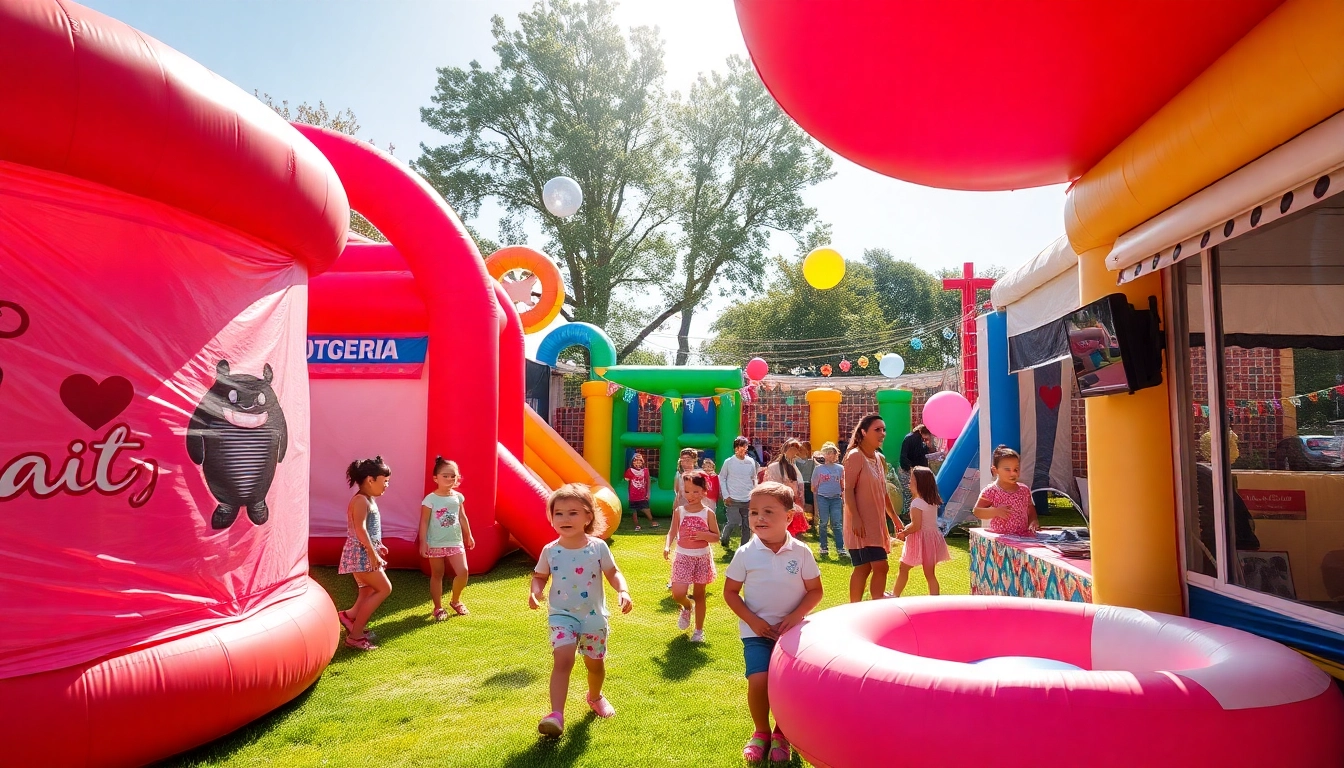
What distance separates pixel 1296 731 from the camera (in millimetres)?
2182

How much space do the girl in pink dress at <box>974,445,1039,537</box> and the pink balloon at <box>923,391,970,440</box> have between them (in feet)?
17.5

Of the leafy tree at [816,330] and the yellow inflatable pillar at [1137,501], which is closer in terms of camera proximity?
the yellow inflatable pillar at [1137,501]

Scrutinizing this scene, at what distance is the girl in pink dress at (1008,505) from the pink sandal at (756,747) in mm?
3060

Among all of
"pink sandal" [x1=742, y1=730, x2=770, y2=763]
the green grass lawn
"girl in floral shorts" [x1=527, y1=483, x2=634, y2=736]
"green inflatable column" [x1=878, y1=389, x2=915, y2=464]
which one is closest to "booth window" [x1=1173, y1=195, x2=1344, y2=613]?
"pink sandal" [x1=742, y1=730, x2=770, y2=763]

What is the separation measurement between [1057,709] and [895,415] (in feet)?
37.4

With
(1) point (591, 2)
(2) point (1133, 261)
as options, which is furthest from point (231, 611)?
(1) point (591, 2)

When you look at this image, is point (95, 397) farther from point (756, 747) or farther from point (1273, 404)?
point (1273, 404)

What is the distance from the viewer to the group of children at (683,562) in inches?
124

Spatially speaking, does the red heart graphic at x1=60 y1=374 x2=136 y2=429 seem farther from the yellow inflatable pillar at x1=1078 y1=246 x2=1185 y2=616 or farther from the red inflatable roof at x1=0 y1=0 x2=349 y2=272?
the yellow inflatable pillar at x1=1078 y1=246 x2=1185 y2=616

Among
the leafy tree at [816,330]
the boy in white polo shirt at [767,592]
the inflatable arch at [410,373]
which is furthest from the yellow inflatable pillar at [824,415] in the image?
the leafy tree at [816,330]

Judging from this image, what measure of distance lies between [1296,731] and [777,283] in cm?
3188

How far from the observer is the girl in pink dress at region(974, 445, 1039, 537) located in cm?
559

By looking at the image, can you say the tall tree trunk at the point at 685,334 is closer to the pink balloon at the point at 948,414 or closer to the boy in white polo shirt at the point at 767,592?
the pink balloon at the point at 948,414

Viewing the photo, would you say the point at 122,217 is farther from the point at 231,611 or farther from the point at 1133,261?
the point at 1133,261
